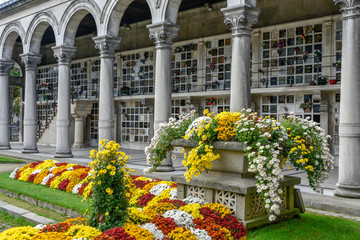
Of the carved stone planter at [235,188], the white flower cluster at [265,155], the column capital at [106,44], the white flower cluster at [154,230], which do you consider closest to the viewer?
the white flower cluster at [154,230]

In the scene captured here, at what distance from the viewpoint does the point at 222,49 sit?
1709 centimetres

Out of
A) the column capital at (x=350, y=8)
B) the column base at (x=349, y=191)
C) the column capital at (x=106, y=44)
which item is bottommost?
the column base at (x=349, y=191)

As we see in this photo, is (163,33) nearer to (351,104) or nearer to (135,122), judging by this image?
(351,104)

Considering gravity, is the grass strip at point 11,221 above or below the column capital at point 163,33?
below

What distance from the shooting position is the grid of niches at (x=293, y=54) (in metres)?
14.0

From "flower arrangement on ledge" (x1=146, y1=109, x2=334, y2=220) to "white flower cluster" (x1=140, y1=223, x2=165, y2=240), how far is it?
35.9 inches

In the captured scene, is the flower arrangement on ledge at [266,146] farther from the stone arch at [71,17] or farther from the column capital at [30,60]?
the column capital at [30,60]

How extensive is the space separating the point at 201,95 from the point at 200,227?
12.5 meters

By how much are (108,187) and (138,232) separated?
2.26 ft

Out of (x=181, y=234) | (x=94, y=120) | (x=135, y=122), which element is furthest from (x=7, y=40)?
(x=181, y=234)

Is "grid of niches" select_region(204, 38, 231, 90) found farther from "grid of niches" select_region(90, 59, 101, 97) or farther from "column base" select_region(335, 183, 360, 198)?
"column base" select_region(335, 183, 360, 198)

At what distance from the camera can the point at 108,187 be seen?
452 cm

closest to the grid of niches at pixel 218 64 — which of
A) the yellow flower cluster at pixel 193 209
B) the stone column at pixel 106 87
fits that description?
the stone column at pixel 106 87

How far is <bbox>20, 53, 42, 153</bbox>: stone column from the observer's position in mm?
17422
